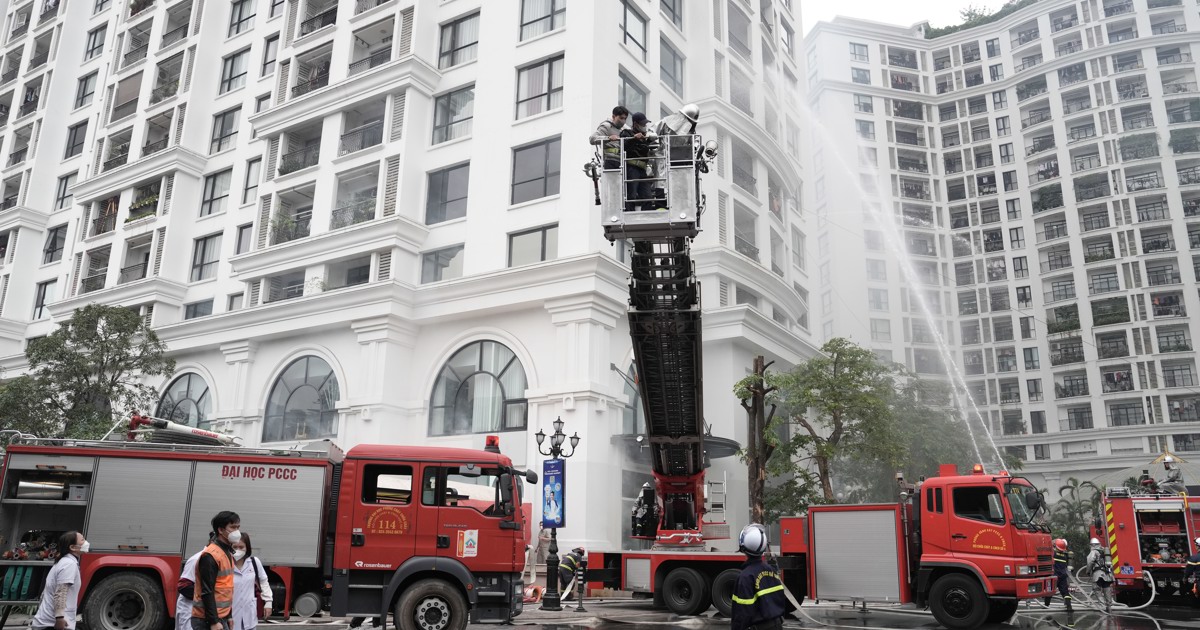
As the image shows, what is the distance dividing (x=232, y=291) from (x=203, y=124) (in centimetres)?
1002

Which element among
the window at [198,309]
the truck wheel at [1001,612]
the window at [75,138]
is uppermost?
the window at [75,138]

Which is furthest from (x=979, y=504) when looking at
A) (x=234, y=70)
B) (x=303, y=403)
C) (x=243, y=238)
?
(x=234, y=70)

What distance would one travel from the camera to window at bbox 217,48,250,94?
40625mm

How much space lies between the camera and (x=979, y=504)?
48.9ft

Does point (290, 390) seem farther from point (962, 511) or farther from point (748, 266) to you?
point (962, 511)

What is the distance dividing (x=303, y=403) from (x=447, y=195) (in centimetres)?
970

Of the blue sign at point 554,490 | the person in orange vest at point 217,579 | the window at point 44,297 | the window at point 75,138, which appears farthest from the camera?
the window at point 75,138

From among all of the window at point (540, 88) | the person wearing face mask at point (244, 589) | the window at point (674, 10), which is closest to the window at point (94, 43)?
the window at point (540, 88)

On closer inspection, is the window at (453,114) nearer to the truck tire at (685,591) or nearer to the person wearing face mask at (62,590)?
the truck tire at (685,591)

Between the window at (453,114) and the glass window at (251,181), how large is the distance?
1048 cm

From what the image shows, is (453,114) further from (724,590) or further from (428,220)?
(724,590)

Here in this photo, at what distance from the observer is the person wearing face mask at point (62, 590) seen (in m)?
8.88

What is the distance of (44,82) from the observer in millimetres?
49281

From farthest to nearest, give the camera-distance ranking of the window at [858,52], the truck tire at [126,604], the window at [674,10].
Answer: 1. the window at [858,52]
2. the window at [674,10]
3. the truck tire at [126,604]
